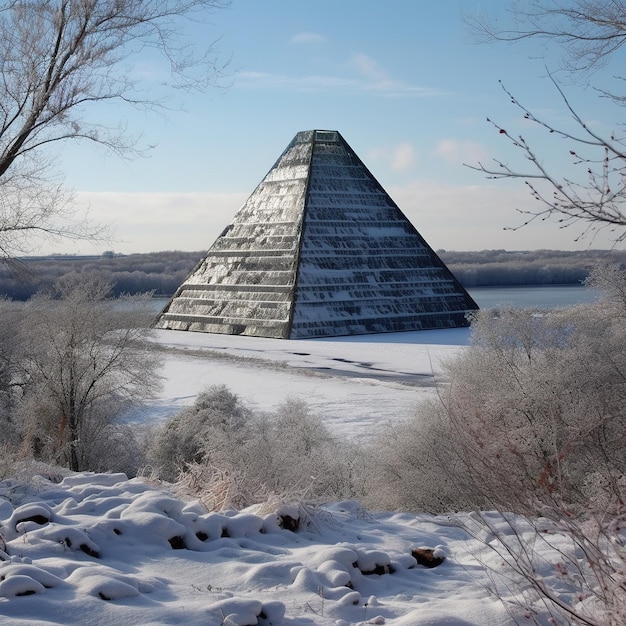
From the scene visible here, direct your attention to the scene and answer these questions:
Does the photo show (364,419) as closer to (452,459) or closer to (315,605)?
(452,459)

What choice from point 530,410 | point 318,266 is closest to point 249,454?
point 530,410

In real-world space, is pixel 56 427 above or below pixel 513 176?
below

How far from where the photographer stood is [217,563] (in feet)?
16.2

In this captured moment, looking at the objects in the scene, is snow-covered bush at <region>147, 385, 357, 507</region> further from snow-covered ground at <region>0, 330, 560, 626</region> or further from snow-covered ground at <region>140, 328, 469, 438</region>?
snow-covered ground at <region>140, 328, 469, 438</region>

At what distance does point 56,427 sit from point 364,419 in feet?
19.7

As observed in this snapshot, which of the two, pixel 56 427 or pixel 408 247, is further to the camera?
pixel 408 247

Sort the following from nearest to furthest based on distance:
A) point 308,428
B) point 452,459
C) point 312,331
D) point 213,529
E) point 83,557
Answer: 1. point 83,557
2. point 213,529
3. point 452,459
4. point 308,428
5. point 312,331

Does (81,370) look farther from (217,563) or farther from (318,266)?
(318,266)

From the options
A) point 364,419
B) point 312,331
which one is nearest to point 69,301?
point 364,419

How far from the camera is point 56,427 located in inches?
620

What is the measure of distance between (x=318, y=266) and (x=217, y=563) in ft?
122

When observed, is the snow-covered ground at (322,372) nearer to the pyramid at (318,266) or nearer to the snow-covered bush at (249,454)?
the pyramid at (318,266)

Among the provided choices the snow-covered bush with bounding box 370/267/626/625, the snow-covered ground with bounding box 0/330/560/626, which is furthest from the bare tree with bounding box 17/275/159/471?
the snow-covered ground with bounding box 0/330/560/626

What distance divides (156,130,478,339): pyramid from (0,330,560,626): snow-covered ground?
107 ft
